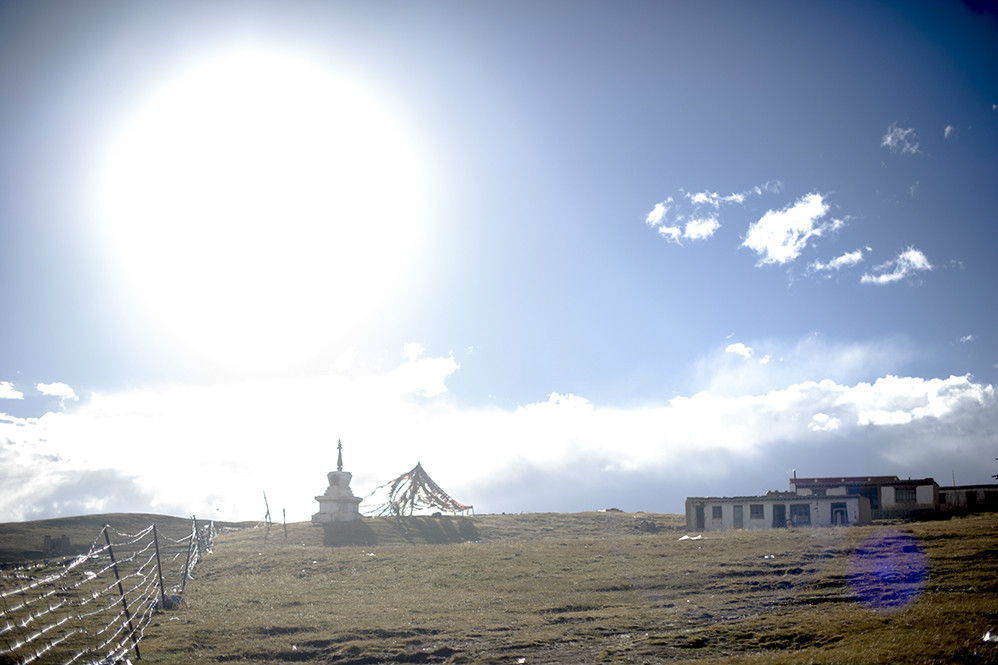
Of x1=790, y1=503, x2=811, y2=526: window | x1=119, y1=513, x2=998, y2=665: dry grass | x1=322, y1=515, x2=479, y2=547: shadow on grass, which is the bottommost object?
x1=322, y1=515, x2=479, y2=547: shadow on grass

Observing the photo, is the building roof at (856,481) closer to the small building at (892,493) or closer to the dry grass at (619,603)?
the small building at (892,493)

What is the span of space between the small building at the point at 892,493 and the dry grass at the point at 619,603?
680 inches

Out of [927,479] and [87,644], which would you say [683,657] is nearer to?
[87,644]

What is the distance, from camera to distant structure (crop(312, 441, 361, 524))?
5997 centimetres

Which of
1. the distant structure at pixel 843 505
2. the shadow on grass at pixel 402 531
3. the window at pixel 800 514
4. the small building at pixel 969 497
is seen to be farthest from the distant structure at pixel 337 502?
the small building at pixel 969 497

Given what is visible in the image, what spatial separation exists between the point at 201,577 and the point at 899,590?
27.9 meters

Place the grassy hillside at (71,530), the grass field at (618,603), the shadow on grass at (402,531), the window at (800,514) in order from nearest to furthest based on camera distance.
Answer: the grass field at (618,603), the window at (800,514), the grassy hillside at (71,530), the shadow on grass at (402,531)

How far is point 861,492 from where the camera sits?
171 ft

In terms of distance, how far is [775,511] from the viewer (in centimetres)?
4941

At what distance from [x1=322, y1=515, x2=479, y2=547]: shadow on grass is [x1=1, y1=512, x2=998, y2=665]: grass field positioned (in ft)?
47.2

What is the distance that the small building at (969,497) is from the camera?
49.4 metres

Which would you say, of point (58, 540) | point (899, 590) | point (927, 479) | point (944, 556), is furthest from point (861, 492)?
point (58, 540)

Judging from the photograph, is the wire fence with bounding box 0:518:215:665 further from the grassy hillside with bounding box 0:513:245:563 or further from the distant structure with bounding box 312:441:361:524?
the distant structure with bounding box 312:441:361:524

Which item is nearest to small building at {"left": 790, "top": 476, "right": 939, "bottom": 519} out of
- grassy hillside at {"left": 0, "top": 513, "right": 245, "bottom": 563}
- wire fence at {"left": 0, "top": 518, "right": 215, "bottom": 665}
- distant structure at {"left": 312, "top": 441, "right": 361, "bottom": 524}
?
distant structure at {"left": 312, "top": 441, "right": 361, "bottom": 524}
